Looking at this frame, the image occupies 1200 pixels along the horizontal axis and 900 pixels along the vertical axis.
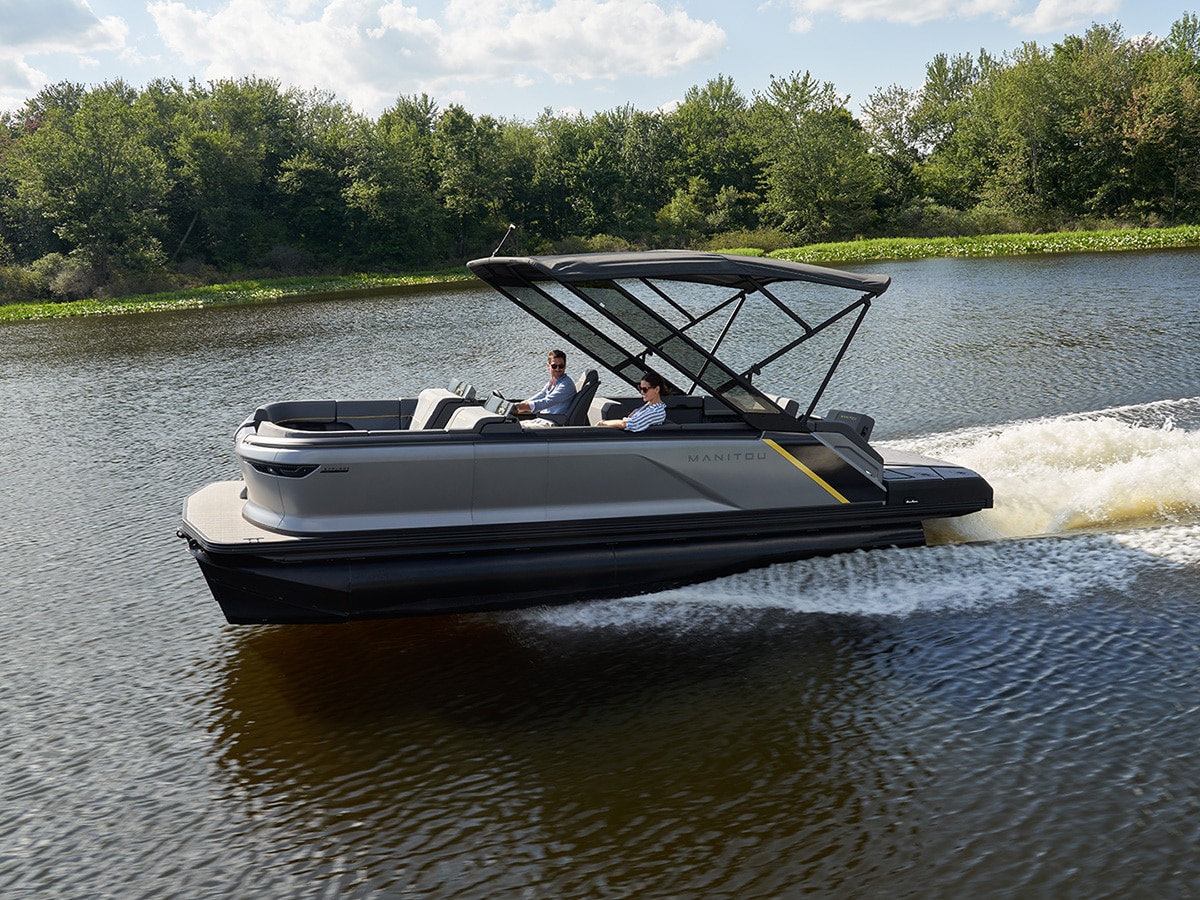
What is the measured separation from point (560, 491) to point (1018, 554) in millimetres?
4012

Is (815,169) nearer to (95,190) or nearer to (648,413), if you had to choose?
(95,190)

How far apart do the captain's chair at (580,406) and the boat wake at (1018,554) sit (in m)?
1.58

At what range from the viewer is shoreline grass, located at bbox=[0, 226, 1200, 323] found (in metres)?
42.4

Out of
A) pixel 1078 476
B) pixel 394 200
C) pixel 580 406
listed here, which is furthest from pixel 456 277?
pixel 580 406

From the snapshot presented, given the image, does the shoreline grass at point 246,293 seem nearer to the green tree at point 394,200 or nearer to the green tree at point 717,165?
the green tree at point 394,200

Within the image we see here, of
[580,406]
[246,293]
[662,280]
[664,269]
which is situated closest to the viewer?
[664,269]

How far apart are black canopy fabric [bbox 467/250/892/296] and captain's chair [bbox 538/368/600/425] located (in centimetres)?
96

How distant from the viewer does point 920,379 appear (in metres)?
15.2

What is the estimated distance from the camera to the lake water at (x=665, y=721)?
4.60 metres

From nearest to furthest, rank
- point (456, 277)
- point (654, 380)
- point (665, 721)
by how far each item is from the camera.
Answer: point (665, 721) < point (654, 380) < point (456, 277)

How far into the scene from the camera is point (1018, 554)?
7.94m

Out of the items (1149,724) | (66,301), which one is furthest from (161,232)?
(1149,724)

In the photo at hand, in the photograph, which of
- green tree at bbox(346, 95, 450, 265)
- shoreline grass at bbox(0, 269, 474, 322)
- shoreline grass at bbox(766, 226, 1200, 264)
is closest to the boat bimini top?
shoreline grass at bbox(0, 269, 474, 322)

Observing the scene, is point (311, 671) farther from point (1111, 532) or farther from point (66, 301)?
point (66, 301)
